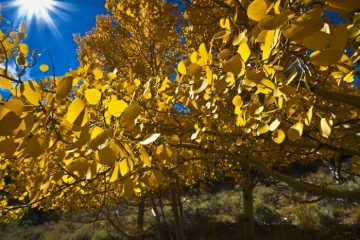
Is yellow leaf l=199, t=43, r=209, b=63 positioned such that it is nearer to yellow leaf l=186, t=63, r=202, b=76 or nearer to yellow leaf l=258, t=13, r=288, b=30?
yellow leaf l=186, t=63, r=202, b=76

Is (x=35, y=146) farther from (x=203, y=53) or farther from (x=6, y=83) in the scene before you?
(x=203, y=53)

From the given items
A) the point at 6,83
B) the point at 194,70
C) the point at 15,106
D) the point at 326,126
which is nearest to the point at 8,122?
the point at 15,106

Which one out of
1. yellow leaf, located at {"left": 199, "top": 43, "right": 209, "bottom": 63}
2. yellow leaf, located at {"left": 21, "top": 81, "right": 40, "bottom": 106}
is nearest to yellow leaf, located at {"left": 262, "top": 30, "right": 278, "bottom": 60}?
yellow leaf, located at {"left": 199, "top": 43, "right": 209, "bottom": 63}

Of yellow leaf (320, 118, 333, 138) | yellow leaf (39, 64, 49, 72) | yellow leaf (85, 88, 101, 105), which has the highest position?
yellow leaf (39, 64, 49, 72)

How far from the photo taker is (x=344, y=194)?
1.52m

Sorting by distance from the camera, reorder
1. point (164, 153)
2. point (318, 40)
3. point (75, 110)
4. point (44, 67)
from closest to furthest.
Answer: point (318, 40) < point (75, 110) < point (164, 153) < point (44, 67)

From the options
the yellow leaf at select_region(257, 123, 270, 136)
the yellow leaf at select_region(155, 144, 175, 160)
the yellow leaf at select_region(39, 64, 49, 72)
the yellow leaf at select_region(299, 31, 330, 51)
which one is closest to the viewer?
the yellow leaf at select_region(299, 31, 330, 51)

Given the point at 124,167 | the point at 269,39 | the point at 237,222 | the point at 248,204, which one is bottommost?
the point at 237,222

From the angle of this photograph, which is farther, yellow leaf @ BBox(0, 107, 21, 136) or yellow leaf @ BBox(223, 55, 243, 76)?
yellow leaf @ BBox(223, 55, 243, 76)

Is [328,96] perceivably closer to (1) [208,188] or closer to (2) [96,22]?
(2) [96,22]

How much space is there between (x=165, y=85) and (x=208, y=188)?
19.8 m

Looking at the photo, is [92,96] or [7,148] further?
[92,96]

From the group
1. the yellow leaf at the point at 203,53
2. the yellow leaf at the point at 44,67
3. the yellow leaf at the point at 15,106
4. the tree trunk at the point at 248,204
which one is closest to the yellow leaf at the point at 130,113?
the yellow leaf at the point at 15,106

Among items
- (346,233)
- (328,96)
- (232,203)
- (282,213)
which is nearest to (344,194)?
(328,96)
